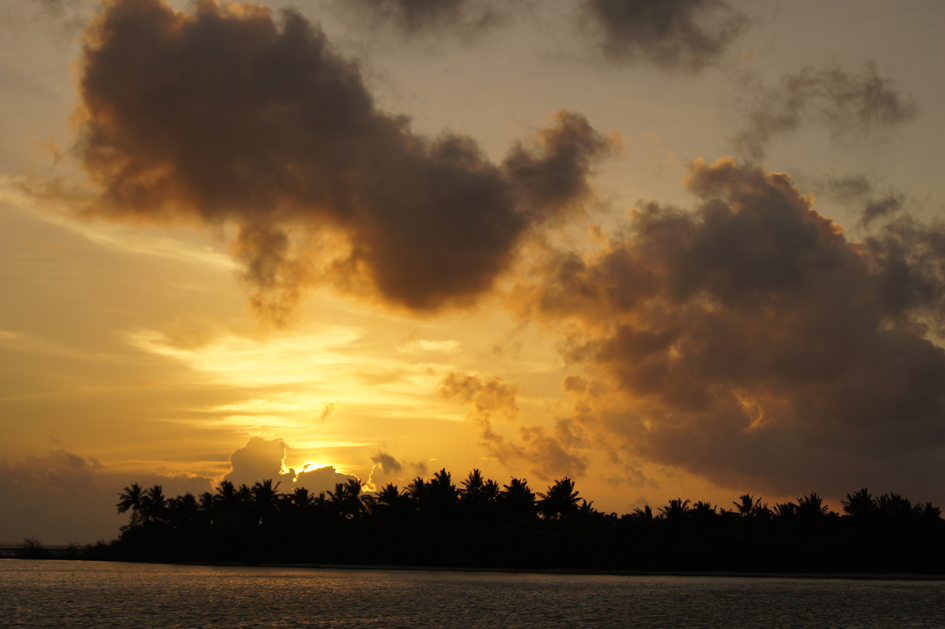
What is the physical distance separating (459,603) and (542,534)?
55.7 m

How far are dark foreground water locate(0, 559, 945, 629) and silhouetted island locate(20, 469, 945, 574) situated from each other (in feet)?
58.2

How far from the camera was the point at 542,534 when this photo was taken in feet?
378

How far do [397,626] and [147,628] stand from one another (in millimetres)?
14420

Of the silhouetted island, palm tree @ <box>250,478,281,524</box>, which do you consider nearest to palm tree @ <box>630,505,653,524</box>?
the silhouetted island

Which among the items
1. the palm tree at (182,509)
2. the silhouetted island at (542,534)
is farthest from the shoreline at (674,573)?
the palm tree at (182,509)

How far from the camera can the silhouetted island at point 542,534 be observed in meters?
111

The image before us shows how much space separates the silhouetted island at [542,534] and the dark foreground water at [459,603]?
17725mm

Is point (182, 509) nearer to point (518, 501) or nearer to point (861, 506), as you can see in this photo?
point (518, 501)

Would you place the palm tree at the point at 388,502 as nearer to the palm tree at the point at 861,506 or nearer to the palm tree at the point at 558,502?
the palm tree at the point at 558,502

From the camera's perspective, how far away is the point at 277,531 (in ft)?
451

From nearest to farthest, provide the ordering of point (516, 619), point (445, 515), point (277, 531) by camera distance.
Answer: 1. point (516, 619)
2. point (445, 515)
3. point (277, 531)

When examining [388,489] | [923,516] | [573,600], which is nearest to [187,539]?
[388,489]

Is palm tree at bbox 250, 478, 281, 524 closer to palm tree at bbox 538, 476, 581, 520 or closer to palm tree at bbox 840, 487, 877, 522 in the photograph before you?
palm tree at bbox 538, 476, 581, 520

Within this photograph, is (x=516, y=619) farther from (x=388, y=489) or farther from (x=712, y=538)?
(x=388, y=489)
